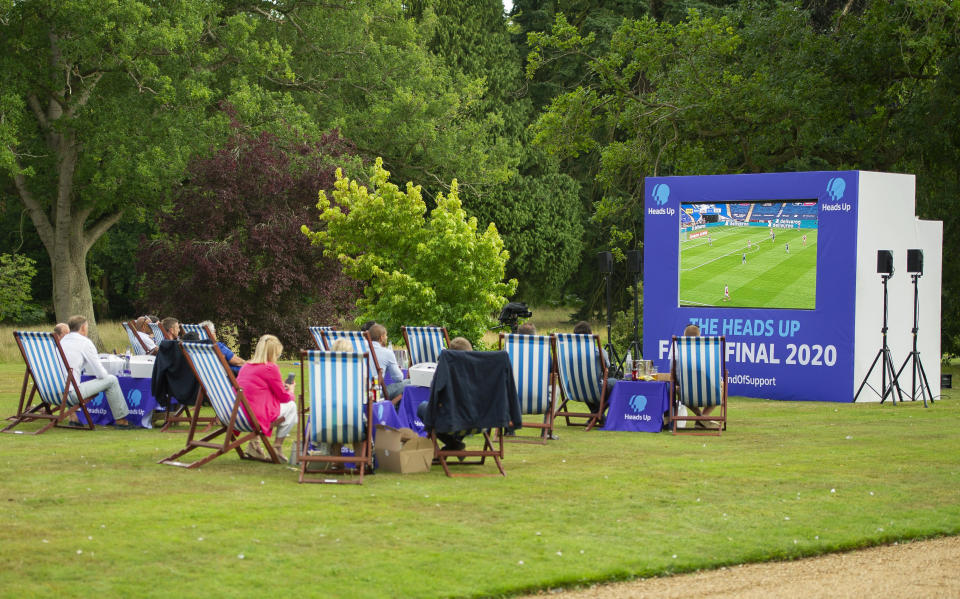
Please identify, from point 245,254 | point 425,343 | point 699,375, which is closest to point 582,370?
point 699,375

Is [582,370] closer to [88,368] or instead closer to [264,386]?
[264,386]

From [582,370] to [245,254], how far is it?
14333 mm

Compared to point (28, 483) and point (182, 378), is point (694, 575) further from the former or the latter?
point (182, 378)

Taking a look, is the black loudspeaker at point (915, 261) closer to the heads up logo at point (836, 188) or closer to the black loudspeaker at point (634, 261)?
the heads up logo at point (836, 188)

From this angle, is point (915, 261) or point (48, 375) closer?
point (48, 375)

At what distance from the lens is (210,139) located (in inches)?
1064

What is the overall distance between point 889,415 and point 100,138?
66.2 ft

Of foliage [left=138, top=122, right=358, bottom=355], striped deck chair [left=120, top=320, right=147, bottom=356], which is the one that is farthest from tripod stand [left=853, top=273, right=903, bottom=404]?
foliage [left=138, top=122, right=358, bottom=355]

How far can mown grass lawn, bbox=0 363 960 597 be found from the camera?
18.2 ft

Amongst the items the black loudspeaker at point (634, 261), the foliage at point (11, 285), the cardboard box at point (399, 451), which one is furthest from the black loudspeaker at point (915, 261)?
the foliage at point (11, 285)

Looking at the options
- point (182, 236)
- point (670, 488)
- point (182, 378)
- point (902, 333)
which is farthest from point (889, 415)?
point (182, 236)

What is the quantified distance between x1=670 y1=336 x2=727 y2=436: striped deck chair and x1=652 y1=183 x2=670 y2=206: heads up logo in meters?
6.63

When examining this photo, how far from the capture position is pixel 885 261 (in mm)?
15242

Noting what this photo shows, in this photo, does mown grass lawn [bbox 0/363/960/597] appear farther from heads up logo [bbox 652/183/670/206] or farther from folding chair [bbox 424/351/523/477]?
heads up logo [bbox 652/183/670/206]
